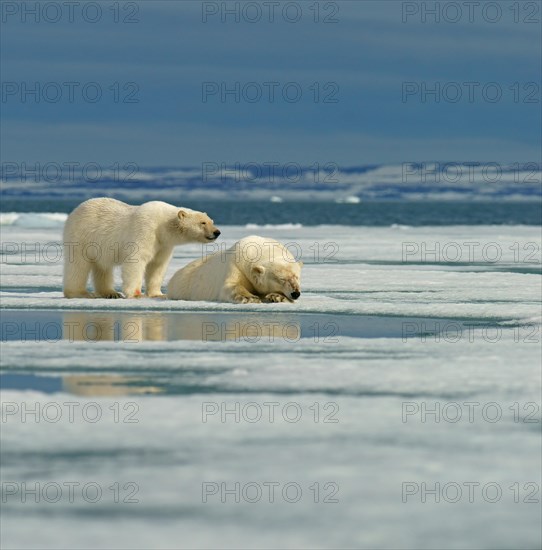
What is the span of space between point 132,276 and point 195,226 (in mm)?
844

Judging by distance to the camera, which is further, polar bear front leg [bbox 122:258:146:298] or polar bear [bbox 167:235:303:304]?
polar bear front leg [bbox 122:258:146:298]

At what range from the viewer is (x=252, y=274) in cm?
1116

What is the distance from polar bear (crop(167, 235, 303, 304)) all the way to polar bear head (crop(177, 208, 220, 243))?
45 centimetres

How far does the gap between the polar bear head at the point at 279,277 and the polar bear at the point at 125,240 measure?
40.5 inches

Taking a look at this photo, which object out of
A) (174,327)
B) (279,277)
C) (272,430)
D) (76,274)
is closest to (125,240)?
(76,274)

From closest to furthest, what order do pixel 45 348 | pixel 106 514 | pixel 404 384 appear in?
pixel 106 514 < pixel 404 384 < pixel 45 348

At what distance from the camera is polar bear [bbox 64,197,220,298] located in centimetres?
1163

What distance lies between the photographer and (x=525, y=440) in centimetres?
507

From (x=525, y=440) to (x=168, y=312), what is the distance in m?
5.93

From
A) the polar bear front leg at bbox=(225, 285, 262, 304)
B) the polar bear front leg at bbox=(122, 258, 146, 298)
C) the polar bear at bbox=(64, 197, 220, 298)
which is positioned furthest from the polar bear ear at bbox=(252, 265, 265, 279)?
the polar bear front leg at bbox=(122, 258, 146, 298)

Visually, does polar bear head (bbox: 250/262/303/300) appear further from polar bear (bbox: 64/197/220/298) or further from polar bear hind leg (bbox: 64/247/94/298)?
polar bear hind leg (bbox: 64/247/94/298)

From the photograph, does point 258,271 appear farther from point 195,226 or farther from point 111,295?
point 111,295

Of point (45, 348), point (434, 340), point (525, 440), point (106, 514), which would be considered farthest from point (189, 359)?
point (106, 514)

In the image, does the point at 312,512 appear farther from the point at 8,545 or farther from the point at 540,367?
the point at 540,367
